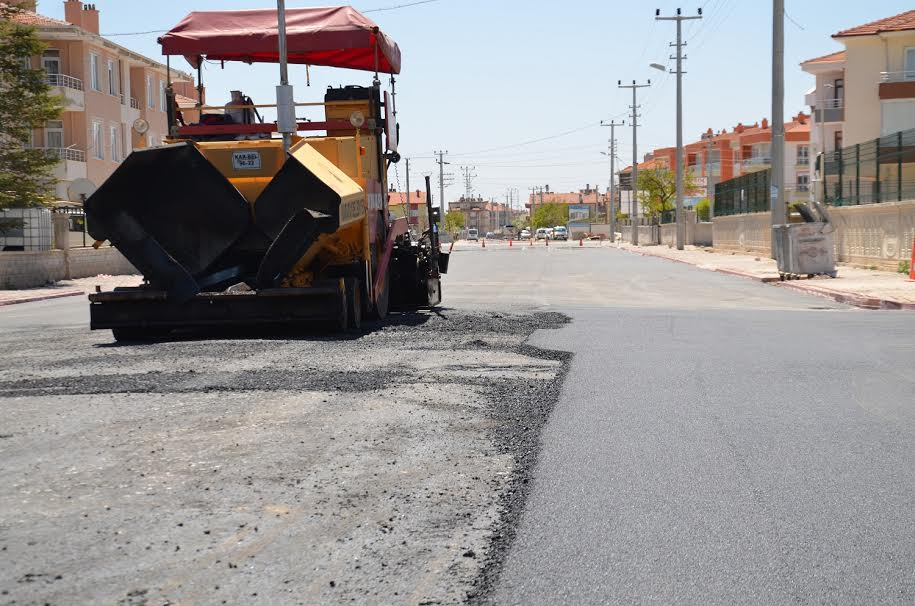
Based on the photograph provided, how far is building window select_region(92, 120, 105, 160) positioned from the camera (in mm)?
50088

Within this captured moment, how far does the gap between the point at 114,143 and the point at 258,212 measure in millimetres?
43184

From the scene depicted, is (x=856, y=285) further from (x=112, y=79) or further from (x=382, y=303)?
(x=112, y=79)

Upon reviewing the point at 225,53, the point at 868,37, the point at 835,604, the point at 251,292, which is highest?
the point at 868,37

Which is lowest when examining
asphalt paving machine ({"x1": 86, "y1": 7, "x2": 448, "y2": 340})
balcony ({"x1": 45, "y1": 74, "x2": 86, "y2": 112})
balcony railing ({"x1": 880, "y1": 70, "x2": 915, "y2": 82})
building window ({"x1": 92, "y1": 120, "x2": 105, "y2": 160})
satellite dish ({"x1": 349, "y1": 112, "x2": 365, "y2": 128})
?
asphalt paving machine ({"x1": 86, "y1": 7, "x2": 448, "y2": 340})

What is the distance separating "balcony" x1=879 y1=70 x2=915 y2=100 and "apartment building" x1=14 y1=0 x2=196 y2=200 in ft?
114

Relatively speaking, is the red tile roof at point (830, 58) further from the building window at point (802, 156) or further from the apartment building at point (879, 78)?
the building window at point (802, 156)

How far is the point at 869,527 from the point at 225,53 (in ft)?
41.2

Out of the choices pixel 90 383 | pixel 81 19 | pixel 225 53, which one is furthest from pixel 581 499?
pixel 81 19

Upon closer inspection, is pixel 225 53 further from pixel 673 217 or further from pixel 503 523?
pixel 673 217

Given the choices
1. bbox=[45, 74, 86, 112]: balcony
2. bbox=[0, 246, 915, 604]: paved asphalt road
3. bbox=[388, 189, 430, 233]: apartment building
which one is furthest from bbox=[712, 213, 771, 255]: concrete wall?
bbox=[0, 246, 915, 604]: paved asphalt road

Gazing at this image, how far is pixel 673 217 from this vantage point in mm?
75188

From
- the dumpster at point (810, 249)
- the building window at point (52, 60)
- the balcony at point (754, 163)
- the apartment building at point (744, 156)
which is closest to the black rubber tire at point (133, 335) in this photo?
the dumpster at point (810, 249)

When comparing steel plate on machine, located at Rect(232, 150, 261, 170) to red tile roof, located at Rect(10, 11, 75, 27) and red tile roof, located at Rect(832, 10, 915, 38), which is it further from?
red tile roof, located at Rect(832, 10, 915, 38)

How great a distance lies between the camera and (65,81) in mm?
47656
